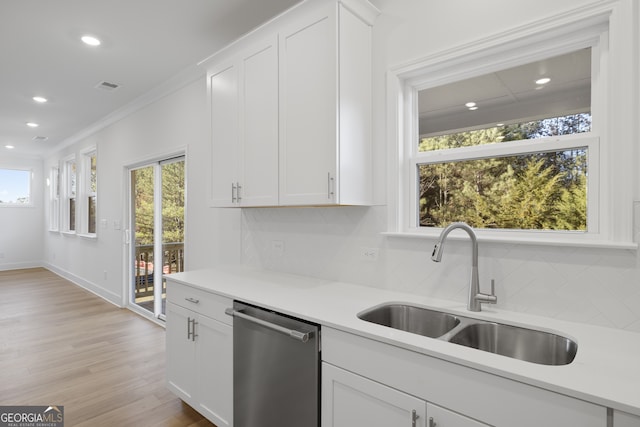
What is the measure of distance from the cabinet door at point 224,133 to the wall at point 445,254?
0.42 metres

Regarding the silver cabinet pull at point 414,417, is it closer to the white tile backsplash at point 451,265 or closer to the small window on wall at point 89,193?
the white tile backsplash at point 451,265

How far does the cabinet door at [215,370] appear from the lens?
6.26 ft

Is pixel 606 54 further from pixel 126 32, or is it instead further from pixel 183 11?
pixel 126 32

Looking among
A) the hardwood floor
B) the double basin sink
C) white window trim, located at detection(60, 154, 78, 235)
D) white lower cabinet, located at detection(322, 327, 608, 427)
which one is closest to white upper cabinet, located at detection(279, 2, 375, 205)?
the double basin sink

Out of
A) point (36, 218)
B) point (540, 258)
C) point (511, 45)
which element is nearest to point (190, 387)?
point (540, 258)

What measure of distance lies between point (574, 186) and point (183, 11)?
101 inches

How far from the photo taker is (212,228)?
321cm

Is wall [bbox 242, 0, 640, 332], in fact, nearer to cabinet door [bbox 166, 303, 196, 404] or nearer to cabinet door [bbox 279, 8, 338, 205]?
cabinet door [bbox 279, 8, 338, 205]

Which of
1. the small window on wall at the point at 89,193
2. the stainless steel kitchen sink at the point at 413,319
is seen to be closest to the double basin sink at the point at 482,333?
the stainless steel kitchen sink at the point at 413,319

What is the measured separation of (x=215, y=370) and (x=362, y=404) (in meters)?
1.03

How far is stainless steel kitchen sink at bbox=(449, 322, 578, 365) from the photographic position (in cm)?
132

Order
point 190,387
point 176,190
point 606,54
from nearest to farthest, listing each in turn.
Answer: point 606,54
point 190,387
point 176,190

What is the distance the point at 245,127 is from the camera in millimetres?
2293

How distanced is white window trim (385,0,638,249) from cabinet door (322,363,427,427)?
82 cm
